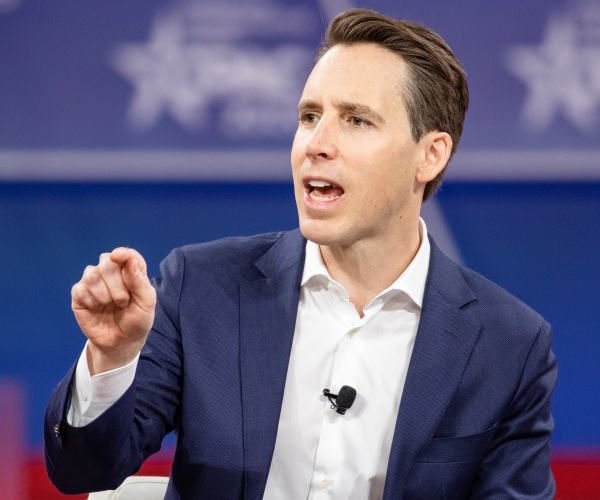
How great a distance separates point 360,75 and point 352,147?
18cm

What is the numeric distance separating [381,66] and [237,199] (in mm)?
2086

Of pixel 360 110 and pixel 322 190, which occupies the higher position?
pixel 360 110

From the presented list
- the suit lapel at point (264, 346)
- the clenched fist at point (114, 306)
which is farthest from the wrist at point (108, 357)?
the suit lapel at point (264, 346)

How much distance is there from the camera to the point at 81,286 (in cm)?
175

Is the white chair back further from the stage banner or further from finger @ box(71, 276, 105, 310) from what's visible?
the stage banner

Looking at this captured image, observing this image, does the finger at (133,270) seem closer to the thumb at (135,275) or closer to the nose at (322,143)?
the thumb at (135,275)

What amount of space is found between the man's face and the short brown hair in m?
0.02

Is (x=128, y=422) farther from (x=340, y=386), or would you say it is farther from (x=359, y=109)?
(x=359, y=109)

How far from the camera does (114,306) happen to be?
1834mm

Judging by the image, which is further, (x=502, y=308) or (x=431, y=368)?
(x=502, y=308)

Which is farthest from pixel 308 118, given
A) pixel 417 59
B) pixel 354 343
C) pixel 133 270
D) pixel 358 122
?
pixel 133 270

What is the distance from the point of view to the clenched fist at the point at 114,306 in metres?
1.75

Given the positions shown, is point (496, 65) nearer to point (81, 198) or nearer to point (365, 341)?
point (81, 198)

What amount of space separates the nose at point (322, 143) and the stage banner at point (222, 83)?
6.60 feet
